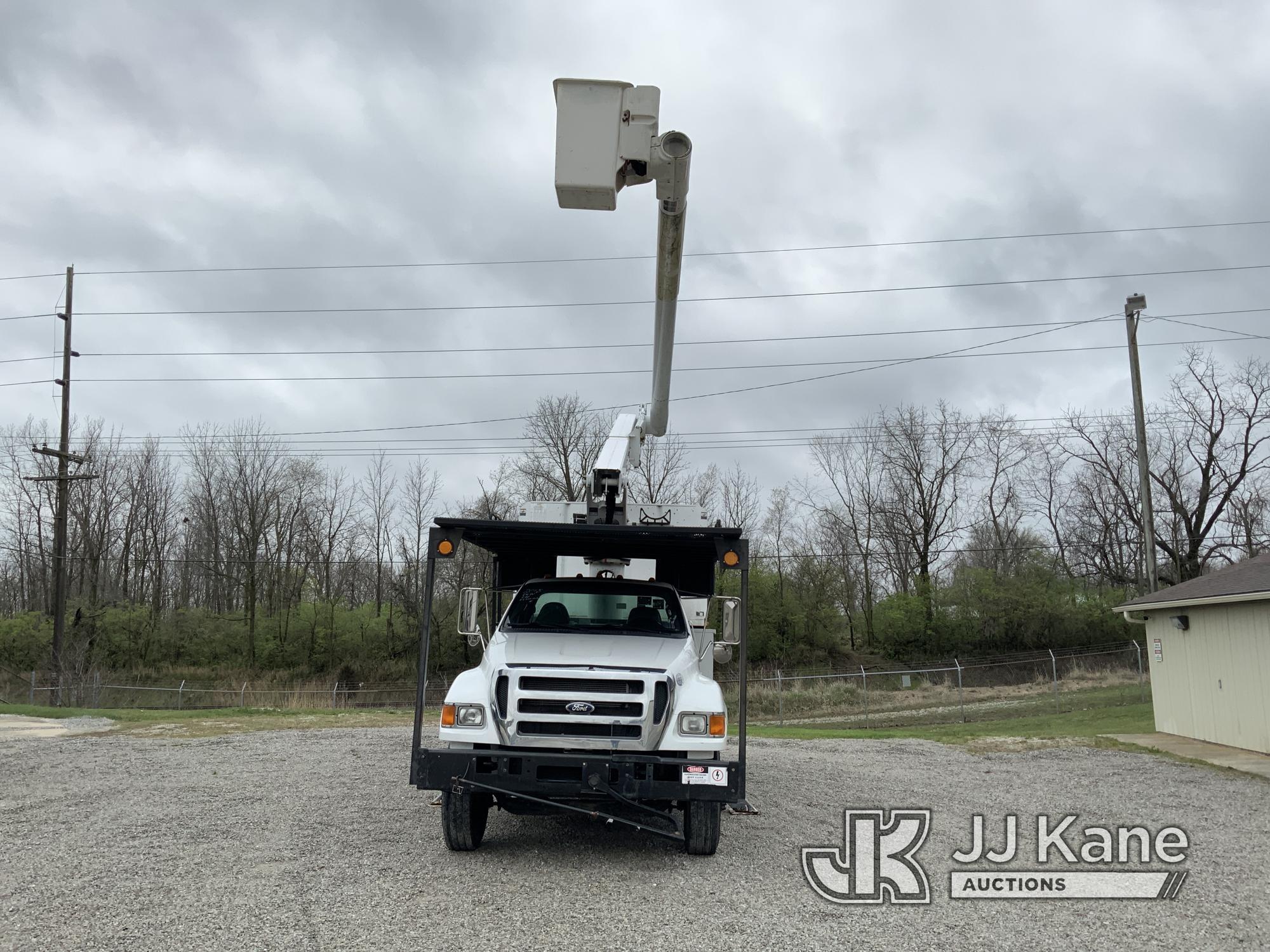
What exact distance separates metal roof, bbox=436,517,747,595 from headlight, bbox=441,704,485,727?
4.12 ft

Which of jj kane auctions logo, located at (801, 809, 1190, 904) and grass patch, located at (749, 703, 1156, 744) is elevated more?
jj kane auctions logo, located at (801, 809, 1190, 904)

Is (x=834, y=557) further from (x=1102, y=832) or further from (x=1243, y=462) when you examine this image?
(x=1102, y=832)

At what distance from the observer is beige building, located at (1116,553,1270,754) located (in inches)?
503

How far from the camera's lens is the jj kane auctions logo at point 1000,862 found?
576cm

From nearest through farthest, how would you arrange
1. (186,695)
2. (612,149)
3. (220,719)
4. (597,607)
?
1. (612,149)
2. (597,607)
3. (220,719)
4. (186,695)

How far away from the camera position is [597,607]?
25.7 ft

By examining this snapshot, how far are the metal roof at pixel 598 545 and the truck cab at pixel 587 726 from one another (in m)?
0.02

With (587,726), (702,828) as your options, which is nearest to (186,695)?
(587,726)

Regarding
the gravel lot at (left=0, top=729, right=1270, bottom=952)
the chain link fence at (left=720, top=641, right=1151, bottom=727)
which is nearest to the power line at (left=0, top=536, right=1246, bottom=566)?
the chain link fence at (left=720, top=641, right=1151, bottom=727)

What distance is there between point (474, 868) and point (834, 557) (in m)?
38.8

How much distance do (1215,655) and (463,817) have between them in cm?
1256

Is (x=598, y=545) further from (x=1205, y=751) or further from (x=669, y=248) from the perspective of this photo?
(x=1205, y=751)

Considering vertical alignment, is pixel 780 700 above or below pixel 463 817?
below

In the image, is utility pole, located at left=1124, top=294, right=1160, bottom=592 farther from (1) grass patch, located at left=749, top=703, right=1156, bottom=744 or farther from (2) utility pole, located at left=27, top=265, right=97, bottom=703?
(2) utility pole, located at left=27, top=265, right=97, bottom=703
